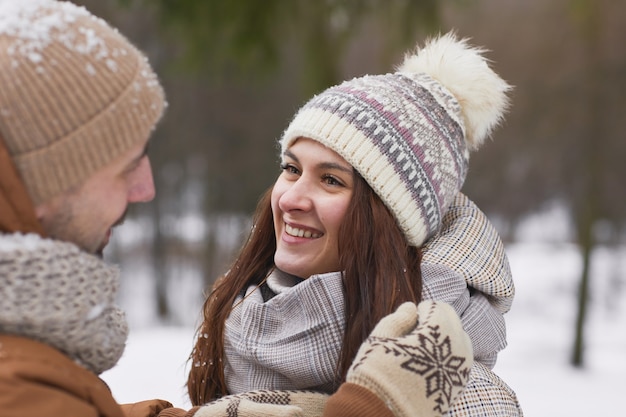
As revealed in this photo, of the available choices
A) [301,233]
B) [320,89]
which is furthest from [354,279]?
[320,89]

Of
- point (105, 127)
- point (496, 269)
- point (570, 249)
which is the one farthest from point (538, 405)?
point (570, 249)

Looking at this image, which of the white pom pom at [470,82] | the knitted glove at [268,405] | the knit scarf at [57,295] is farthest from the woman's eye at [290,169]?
the knit scarf at [57,295]

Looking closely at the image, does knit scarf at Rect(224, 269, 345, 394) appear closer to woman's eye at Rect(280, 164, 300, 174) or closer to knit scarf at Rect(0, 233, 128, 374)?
woman's eye at Rect(280, 164, 300, 174)

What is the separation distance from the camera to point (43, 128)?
109 cm

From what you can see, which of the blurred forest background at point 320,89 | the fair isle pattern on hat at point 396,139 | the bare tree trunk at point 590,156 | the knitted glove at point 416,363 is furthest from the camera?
the bare tree trunk at point 590,156

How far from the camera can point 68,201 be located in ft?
3.80

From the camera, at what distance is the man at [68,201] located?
1.06m

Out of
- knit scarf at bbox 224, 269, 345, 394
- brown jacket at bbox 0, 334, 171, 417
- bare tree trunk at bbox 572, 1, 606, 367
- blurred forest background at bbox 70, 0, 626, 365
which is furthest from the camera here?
bare tree trunk at bbox 572, 1, 606, 367

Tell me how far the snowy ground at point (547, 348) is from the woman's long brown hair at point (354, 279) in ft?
0.77

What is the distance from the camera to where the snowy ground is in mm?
5523

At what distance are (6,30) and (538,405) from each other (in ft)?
17.9

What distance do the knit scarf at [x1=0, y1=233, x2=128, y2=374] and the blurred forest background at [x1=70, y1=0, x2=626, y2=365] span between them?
214 cm

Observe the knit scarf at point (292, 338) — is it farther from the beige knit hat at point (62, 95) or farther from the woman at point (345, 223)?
the beige knit hat at point (62, 95)

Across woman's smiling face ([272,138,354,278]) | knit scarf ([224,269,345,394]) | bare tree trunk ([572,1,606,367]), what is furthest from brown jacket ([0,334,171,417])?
bare tree trunk ([572,1,606,367])
